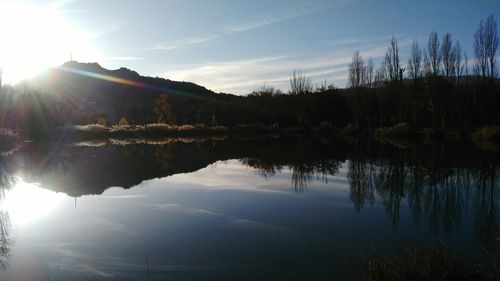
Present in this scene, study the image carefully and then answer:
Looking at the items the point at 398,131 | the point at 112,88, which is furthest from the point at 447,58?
the point at 112,88

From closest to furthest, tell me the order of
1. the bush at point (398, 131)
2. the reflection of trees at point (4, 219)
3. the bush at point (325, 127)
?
the reflection of trees at point (4, 219), the bush at point (398, 131), the bush at point (325, 127)

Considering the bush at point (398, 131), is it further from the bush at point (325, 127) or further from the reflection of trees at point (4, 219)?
the reflection of trees at point (4, 219)

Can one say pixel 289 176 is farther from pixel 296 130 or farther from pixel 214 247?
pixel 296 130

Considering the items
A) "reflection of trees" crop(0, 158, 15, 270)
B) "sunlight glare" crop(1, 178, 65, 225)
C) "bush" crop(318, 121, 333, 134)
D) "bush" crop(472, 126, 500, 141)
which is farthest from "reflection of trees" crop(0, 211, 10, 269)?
"bush" crop(318, 121, 333, 134)

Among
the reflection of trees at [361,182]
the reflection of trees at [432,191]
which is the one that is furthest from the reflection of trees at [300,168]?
the reflection of trees at [432,191]

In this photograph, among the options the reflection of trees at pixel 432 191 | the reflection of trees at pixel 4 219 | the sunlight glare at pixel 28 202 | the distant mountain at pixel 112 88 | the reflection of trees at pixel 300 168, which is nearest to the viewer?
the reflection of trees at pixel 4 219

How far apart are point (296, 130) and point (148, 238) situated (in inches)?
1830

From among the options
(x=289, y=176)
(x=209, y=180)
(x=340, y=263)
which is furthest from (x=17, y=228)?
(x=289, y=176)

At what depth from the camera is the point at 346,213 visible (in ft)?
29.9

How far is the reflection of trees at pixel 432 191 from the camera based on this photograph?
856 cm

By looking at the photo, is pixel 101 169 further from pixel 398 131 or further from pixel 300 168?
pixel 398 131

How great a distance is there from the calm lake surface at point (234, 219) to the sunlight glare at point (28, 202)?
0.03 meters

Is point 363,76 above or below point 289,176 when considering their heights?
above

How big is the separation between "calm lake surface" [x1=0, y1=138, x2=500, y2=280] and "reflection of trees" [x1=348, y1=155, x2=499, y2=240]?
4 cm
